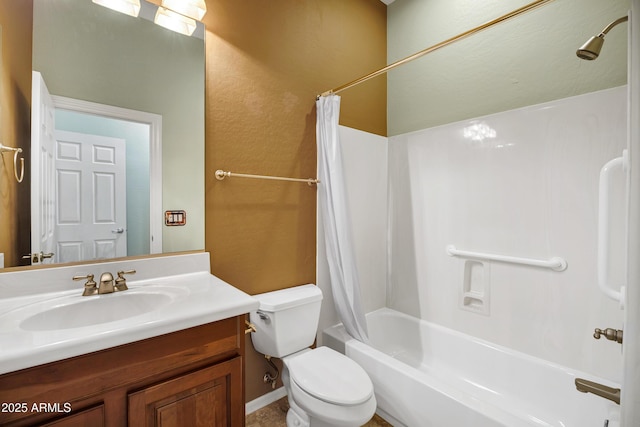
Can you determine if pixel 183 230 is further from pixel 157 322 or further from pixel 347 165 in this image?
pixel 347 165

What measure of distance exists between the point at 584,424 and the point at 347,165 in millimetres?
1883

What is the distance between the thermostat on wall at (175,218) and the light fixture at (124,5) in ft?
3.01

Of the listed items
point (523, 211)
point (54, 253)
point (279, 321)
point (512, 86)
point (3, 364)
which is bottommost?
point (279, 321)

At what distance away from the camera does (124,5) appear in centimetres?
134

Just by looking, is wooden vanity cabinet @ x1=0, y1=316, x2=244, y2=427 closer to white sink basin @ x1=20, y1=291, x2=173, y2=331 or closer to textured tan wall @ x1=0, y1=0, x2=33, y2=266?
white sink basin @ x1=20, y1=291, x2=173, y2=331

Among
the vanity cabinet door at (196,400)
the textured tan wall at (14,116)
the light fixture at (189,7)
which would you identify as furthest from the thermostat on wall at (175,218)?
the light fixture at (189,7)

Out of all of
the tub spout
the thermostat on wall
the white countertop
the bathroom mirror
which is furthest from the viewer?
the thermostat on wall

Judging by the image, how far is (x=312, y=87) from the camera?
2.02 metres

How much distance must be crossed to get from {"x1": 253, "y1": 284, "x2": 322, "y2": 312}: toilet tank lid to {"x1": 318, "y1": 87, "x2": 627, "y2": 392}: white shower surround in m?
0.31

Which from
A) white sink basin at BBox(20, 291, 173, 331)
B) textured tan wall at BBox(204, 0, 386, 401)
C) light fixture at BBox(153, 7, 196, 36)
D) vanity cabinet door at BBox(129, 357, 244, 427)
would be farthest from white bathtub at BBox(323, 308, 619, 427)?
light fixture at BBox(153, 7, 196, 36)

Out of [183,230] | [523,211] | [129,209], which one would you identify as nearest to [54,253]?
[129,209]

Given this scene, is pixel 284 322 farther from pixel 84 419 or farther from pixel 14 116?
pixel 14 116

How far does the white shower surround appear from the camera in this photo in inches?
60.9

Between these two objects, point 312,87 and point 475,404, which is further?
point 312,87
